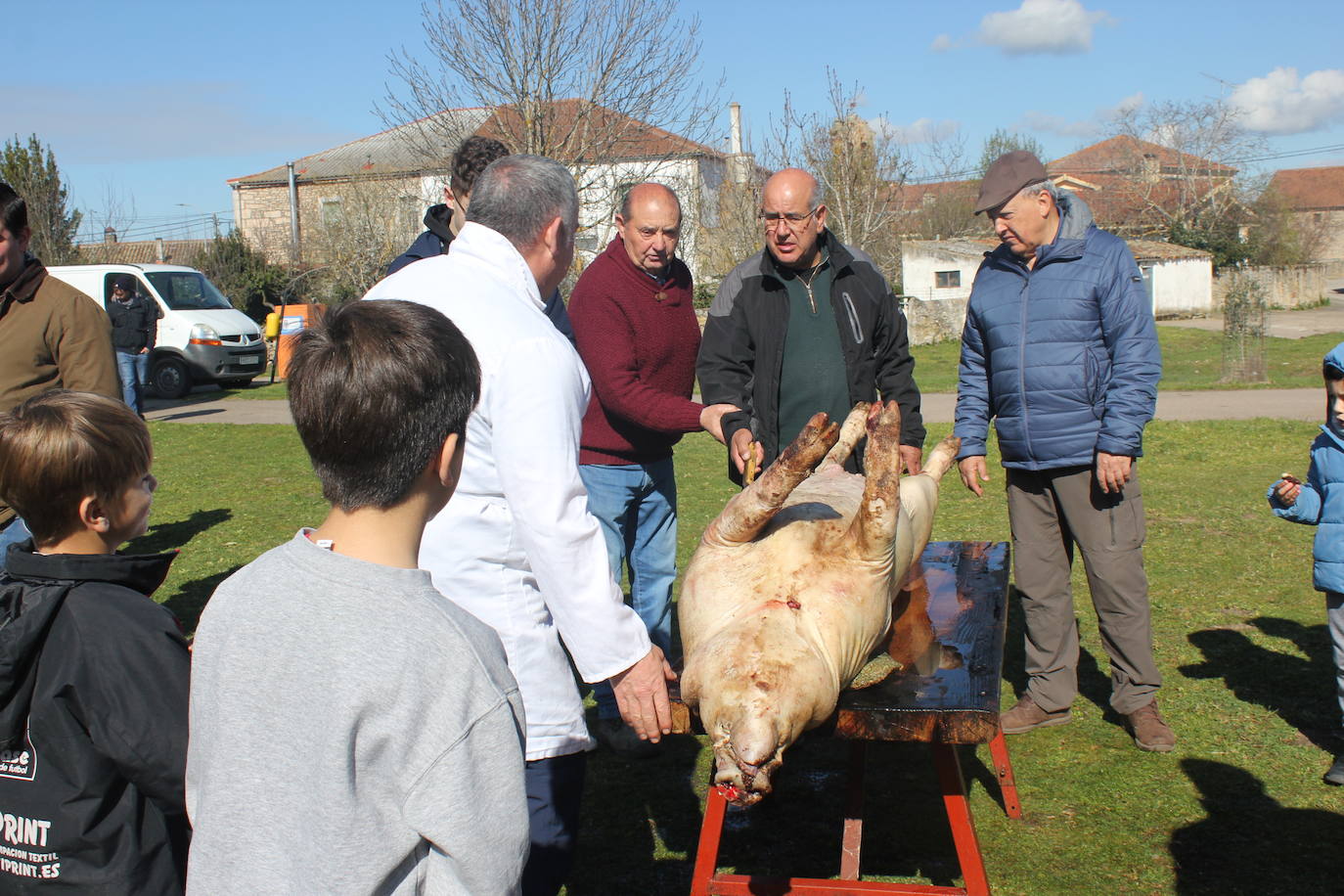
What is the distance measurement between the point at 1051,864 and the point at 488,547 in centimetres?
241

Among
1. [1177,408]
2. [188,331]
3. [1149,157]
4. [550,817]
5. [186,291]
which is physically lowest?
[1177,408]

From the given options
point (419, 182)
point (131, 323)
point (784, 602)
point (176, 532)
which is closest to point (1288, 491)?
point (784, 602)

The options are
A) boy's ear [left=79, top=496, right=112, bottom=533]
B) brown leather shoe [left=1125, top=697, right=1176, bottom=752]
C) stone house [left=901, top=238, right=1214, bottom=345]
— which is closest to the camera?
boy's ear [left=79, top=496, right=112, bottom=533]

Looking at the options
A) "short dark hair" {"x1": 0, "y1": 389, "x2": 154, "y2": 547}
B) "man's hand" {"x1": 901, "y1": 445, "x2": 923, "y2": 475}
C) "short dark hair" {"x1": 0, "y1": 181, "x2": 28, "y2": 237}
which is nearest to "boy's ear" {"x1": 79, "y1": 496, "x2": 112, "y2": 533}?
"short dark hair" {"x1": 0, "y1": 389, "x2": 154, "y2": 547}

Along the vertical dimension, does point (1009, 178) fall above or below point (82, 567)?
above

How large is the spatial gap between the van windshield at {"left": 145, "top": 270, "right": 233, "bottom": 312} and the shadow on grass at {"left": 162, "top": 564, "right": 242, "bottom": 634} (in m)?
14.2

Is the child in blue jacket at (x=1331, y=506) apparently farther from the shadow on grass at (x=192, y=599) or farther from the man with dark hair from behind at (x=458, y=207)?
the shadow on grass at (x=192, y=599)

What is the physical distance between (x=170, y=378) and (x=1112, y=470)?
19.6 metres

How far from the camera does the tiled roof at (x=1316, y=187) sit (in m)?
72.8

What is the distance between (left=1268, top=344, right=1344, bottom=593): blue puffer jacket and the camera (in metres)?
3.99

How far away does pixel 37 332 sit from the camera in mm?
3818

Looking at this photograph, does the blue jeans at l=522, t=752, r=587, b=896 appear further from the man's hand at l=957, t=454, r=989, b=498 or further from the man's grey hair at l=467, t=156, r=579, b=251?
the man's hand at l=957, t=454, r=989, b=498

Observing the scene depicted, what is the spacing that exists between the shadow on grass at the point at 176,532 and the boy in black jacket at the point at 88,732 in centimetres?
677

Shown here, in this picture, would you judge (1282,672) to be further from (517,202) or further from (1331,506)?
(517,202)
